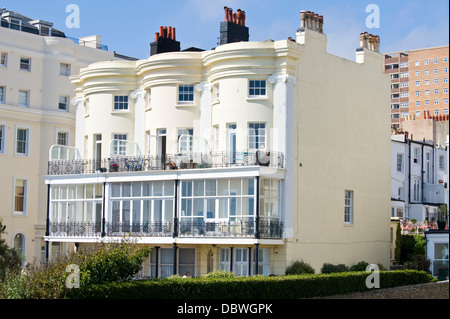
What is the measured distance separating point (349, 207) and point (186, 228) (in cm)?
907

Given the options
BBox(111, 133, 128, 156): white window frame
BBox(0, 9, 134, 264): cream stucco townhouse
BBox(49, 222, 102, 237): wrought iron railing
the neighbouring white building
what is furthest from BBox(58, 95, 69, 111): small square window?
the neighbouring white building

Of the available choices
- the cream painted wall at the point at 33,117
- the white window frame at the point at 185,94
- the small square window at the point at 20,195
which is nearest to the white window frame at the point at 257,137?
the white window frame at the point at 185,94

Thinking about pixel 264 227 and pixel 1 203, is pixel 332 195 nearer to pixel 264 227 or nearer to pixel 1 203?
pixel 264 227

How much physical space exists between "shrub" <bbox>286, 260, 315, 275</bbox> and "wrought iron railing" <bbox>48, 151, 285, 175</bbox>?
470 cm

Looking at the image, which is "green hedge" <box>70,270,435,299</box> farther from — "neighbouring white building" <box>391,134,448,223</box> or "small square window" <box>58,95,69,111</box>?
"small square window" <box>58,95,69,111</box>

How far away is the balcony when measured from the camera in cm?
4362

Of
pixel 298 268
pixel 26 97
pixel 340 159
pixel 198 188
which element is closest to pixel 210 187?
pixel 198 188

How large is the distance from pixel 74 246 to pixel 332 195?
14515 millimetres

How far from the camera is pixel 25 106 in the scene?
58.9m

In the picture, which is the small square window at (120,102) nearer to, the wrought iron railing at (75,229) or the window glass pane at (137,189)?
the window glass pane at (137,189)

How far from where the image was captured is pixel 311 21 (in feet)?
156

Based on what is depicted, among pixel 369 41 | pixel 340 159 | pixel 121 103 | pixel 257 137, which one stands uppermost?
pixel 369 41

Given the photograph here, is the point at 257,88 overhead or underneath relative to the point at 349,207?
overhead

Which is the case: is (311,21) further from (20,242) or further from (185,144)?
(20,242)
